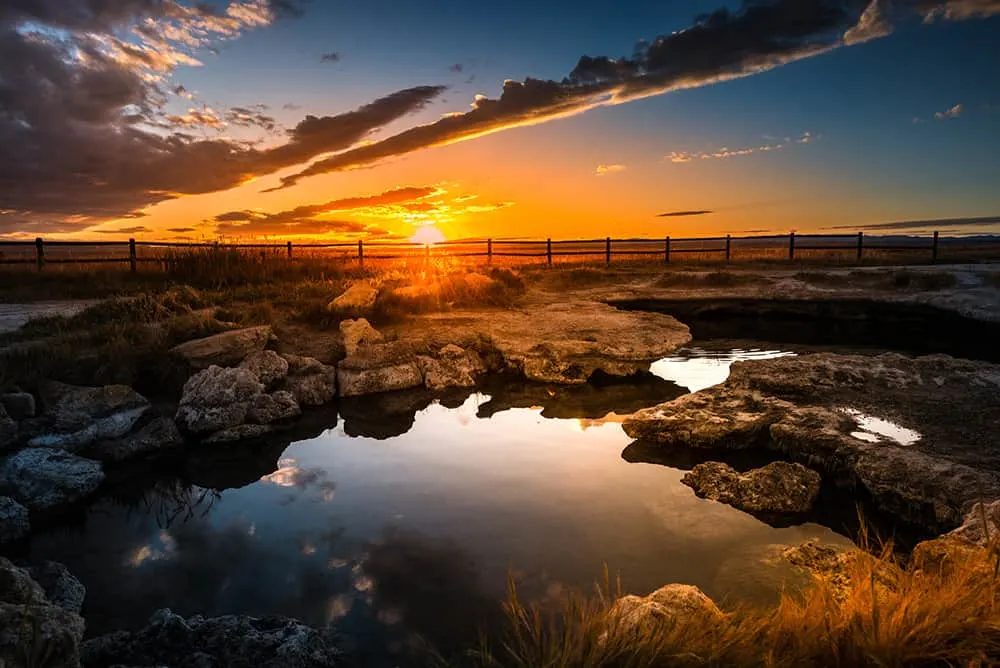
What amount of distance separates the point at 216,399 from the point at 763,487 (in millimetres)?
6353

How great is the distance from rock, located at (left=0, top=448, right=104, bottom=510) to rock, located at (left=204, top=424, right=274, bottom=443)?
1.24 metres

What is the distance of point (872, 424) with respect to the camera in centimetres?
637

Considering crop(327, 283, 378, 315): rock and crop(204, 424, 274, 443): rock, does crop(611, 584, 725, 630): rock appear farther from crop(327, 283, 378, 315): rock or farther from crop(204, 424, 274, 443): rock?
crop(327, 283, 378, 315): rock

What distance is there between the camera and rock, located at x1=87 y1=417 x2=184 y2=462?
21.2ft

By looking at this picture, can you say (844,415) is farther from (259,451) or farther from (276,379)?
(276,379)

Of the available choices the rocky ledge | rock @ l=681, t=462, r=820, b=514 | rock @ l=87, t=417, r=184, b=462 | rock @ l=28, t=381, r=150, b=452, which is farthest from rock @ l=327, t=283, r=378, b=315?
rock @ l=681, t=462, r=820, b=514

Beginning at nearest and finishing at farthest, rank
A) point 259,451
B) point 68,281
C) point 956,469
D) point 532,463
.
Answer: point 956,469, point 532,463, point 259,451, point 68,281

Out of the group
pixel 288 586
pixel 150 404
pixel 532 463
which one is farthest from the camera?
pixel 150 404

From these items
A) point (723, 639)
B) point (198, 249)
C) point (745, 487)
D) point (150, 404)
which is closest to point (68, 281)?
point (198, 249)

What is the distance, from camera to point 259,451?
6910 mm

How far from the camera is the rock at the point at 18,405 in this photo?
21.9ft

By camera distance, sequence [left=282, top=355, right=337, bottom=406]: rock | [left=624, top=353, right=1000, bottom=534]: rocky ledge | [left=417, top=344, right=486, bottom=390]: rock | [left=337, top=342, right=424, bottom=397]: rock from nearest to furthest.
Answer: [left=624, top=353, right=1000, bottom=534]: rocky ledge
[left=282, top=355, right=337, bottom=406]: rock
[left=337, top=342, right=424, bottom=397]: rock
[left=417, top=344, right=486, bottom=390]: rock

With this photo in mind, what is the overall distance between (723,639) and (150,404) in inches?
292

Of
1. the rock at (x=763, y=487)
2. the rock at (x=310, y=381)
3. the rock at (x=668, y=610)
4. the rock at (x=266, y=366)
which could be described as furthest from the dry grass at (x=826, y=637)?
the rock at (x=266, y=366)
